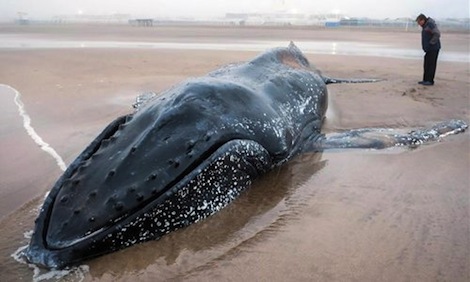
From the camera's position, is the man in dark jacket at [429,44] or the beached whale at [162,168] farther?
the man in dark jacket at [429,44]

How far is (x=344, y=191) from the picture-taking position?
159 inches

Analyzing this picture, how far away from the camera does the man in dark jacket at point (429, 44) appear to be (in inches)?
449

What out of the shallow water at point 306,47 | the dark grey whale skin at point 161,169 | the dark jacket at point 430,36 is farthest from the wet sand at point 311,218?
the shallow water at point 306,47

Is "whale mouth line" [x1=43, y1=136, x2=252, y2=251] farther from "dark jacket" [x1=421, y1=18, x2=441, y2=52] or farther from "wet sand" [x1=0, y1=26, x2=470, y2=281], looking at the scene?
"dark jacket" [x1=421, y1=18, x2=441, y2=52]

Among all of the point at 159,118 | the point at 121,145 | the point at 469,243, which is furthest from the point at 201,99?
the point at 469,243

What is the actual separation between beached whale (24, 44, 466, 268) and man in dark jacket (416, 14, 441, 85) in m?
8.06

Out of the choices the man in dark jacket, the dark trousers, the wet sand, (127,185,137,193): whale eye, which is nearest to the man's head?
the man in dark jacket

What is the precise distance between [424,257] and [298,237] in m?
0.84

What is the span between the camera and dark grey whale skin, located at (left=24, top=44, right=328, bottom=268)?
9.06ft

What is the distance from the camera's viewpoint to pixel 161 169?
3.08 metres

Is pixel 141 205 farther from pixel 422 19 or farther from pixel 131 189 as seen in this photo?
pixel 422 19

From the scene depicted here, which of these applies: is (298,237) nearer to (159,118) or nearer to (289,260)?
(289,260)

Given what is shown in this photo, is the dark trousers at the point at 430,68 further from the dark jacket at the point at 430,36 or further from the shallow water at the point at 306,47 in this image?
the shallow water at the point at 306,47

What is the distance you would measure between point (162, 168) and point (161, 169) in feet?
0.04
